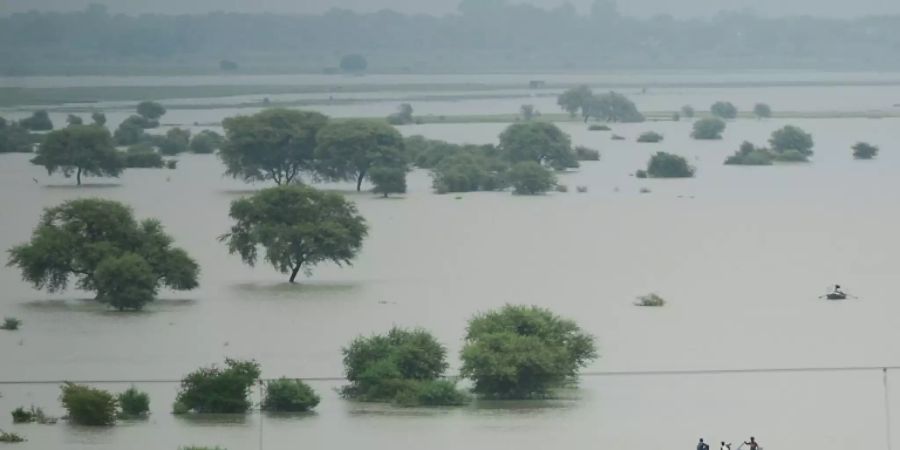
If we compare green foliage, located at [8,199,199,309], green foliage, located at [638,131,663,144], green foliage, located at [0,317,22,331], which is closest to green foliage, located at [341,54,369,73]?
green foliage, located at [638,131,663,144]

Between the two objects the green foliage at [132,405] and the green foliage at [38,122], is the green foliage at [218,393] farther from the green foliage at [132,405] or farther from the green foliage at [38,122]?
the green foliage at [38,122]

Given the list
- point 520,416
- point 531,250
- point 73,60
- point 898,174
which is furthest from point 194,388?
point 73,60

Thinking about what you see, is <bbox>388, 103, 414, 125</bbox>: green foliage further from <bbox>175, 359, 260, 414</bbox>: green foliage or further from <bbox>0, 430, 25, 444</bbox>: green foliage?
<bbox>0, 430, 25, 444</bbox>: green foliage

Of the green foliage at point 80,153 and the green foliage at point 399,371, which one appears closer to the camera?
the green foliage at point 399,371

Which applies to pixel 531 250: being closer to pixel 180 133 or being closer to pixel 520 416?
pixel 520 416

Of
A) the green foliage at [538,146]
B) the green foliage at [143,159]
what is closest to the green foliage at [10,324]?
the green foliage at [143,159]

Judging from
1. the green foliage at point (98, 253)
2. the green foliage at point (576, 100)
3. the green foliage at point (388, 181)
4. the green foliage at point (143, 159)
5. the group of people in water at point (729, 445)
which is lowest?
the group of people in water at point (729, 445)

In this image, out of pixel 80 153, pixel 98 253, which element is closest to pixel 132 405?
pixel 98 253
